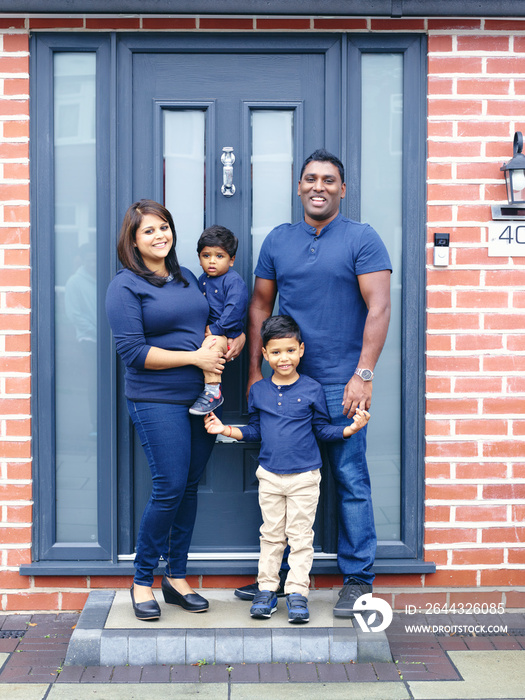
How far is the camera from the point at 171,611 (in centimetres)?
360

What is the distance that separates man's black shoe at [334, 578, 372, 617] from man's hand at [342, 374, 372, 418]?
842 mm

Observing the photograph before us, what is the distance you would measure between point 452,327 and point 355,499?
1041 mm

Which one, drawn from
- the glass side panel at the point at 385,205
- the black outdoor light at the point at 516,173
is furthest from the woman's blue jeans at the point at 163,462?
the black outdoor light at the point at 516,173

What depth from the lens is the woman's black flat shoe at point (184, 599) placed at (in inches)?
141

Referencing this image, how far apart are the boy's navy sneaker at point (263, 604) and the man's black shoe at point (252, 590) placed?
0.21m

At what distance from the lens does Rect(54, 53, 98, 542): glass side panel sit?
3926 millimetres

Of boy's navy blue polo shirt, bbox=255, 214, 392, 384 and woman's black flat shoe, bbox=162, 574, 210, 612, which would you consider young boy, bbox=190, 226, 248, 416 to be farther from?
woman's black flat shoe, bbox=162, 574, 210, 612

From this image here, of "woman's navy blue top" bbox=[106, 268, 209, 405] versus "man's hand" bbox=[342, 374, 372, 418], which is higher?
"woman's navy blue top" bbox=[106, 268, 209, 405]

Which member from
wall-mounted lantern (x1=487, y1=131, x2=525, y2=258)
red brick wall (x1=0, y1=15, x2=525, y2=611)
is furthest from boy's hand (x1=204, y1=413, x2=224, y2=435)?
wall-mounted lantern (x1=487, y1=131, x2=525, y2=258)

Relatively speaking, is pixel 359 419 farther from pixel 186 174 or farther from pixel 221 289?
pixel 186 174

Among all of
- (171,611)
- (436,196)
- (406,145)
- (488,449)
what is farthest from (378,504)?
(406,145)

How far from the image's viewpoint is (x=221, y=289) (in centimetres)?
357

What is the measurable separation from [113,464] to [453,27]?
2.88 meters

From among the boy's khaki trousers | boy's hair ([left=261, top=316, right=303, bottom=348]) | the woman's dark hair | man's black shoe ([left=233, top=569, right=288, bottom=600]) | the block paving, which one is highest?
the woman's dark hair
